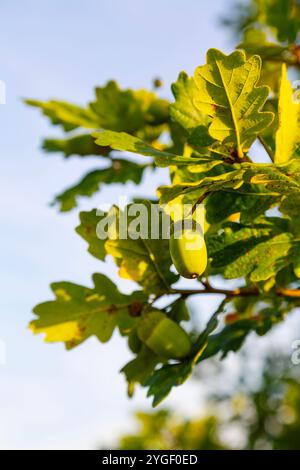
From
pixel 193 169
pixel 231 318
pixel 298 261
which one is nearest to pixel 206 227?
pixel 298 261

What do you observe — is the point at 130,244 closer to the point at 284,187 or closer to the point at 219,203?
the point at 219,203

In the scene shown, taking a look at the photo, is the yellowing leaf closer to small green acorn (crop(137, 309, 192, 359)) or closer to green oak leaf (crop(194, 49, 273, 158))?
green oak leaf (crop(194, 49, 273, 158))

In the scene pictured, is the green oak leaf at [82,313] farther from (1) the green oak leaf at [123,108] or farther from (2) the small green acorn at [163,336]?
(1) the green oak leaf at [123,108]

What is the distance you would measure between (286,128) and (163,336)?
74cm

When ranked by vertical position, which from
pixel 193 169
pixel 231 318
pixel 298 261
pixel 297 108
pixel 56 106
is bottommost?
pixel 231 318

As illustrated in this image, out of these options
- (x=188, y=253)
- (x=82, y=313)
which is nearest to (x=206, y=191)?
(x=188, y=253)

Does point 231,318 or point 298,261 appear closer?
point 298,261

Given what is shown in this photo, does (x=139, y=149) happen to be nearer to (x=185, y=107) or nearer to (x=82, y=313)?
(x=185, y=107)

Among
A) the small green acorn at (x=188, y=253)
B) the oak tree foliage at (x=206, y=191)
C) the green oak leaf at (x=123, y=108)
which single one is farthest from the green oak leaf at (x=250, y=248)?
the green oak leaf at (x=123, y=108)

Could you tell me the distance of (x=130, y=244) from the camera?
2.00 m

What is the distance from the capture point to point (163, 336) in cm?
198

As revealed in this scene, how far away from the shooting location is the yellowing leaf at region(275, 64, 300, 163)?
157 cm

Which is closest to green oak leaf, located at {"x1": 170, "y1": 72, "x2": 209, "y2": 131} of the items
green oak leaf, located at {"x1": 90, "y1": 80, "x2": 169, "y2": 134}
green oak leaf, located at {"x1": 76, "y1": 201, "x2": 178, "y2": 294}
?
green oak leaf, located at {"x1": 76, "y1": 201, "x2": 178, "y2": 294}

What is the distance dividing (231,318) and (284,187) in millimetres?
1246
